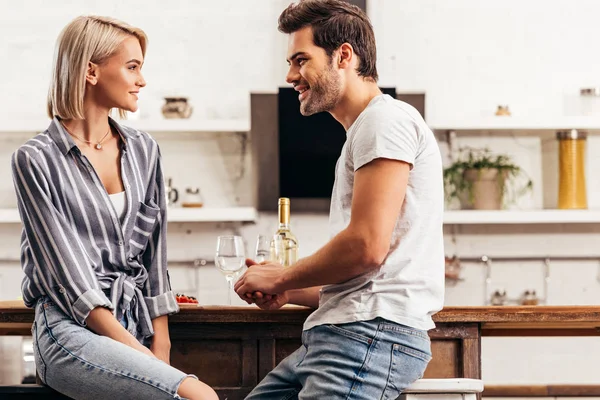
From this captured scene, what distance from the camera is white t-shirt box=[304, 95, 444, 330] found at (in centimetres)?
160

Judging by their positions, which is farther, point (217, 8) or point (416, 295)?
point (217, 8)

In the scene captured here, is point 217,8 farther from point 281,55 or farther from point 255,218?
point 255,218

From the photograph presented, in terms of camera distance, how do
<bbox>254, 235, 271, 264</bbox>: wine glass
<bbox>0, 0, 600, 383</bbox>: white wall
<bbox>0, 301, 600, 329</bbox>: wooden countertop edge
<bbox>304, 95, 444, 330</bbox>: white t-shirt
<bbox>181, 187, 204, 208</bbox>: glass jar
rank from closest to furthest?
<bbox>304, 95, 444, 330</bbox>: white t-shirt
<bbox>0, 301, 600, 329</bbox>: wooden countertop edge
<bbox>254, 235, 271, 264</bbox>: wine glass
<bbox>181, 187, 204, 208</bbox>: glass jar
<bbox>0, 0, 600, 383</bbox>: white wall

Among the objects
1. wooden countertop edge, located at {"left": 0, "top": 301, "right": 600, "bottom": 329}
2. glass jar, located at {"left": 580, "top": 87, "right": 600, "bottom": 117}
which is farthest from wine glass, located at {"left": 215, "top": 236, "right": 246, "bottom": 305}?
glass jar, located at {"left": 580, "top": 87, "right": 600, "bottom": 117}

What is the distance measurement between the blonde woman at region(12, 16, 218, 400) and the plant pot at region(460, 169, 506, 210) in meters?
2.98

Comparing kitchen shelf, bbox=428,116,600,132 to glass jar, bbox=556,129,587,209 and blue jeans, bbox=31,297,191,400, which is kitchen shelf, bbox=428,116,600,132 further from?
blue jeans, bbox=31,297,191,400

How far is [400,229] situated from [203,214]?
9.75 feet

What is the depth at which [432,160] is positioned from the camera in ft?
5.53

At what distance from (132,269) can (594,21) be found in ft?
12.8

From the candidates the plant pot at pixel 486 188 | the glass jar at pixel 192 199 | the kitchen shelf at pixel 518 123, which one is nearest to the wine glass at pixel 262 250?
the glass jar at pixel 192 199

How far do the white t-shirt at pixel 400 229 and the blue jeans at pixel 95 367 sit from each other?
0.34m

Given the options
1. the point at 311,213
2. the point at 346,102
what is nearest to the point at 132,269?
the point at 346,102

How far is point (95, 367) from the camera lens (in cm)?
168

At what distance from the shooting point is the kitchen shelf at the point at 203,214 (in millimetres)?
4531
